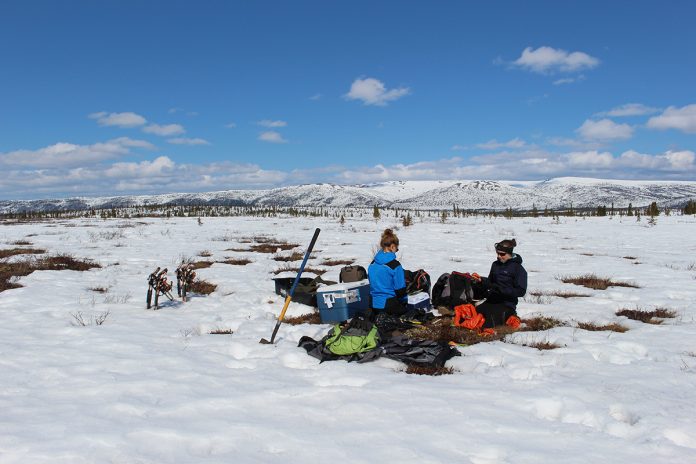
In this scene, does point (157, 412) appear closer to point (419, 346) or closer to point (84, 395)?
point (84, 395)

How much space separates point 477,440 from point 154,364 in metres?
4.62

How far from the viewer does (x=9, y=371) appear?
5.64 m

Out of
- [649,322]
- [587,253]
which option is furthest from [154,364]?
[587,253]

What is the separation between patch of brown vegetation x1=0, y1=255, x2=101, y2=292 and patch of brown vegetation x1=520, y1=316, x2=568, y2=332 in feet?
42.5

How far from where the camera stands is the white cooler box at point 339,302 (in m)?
8.68

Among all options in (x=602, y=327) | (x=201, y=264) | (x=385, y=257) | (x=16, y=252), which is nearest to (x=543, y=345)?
(x=602, y=327)

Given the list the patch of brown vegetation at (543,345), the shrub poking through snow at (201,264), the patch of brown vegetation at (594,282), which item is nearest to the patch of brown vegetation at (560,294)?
the patch of brown vegetation at (594,282)

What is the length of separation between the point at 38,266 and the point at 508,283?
14.8m

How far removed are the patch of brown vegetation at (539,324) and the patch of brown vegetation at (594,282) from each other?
14.9ft

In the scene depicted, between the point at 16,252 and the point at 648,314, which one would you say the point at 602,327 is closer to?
the point at 648,314

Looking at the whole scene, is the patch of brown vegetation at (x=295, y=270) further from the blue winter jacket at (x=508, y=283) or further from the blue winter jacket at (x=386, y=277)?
the blue winter jacket at (x=508, y=283)

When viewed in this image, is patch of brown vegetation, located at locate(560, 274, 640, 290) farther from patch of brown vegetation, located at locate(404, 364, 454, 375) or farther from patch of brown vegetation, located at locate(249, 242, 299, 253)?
patch of brown vegetation, located at locate(249, 242, 299, 253)

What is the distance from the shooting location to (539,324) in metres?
8.25

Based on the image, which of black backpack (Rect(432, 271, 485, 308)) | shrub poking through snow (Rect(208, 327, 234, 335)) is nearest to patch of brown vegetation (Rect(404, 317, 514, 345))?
black backpack (Rect(432, 271, 485, 308))
